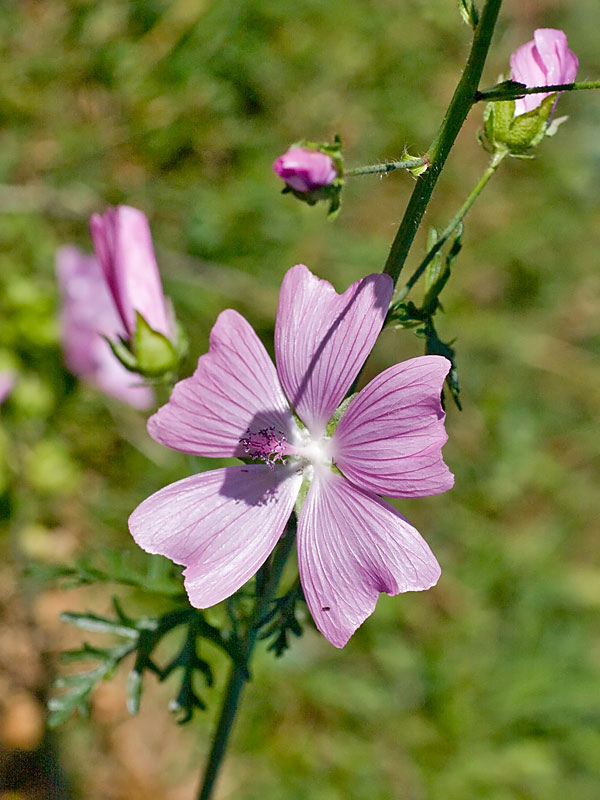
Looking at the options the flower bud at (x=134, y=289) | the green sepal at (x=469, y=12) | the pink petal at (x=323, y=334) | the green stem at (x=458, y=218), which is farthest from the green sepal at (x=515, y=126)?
the flower bud at (x=134, y=289)

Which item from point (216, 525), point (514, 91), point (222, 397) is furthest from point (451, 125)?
point (216, 525)

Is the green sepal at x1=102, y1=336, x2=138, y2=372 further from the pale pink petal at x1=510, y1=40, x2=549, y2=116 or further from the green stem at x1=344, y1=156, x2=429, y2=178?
the pale pink petal at x1=510, y1=40, x2=549, y2=116

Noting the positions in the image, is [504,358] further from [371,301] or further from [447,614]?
[371,301]

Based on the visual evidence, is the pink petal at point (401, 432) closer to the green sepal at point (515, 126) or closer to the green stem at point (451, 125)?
the green stem at point (451, 125)

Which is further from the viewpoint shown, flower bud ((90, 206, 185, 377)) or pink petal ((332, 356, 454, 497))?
flower bud ((90, 206, 185, 377))

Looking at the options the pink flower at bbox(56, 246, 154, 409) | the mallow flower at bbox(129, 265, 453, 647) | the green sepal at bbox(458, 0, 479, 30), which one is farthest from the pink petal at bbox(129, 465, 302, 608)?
the pink flower at bbox(56, 246, 154, 409)
